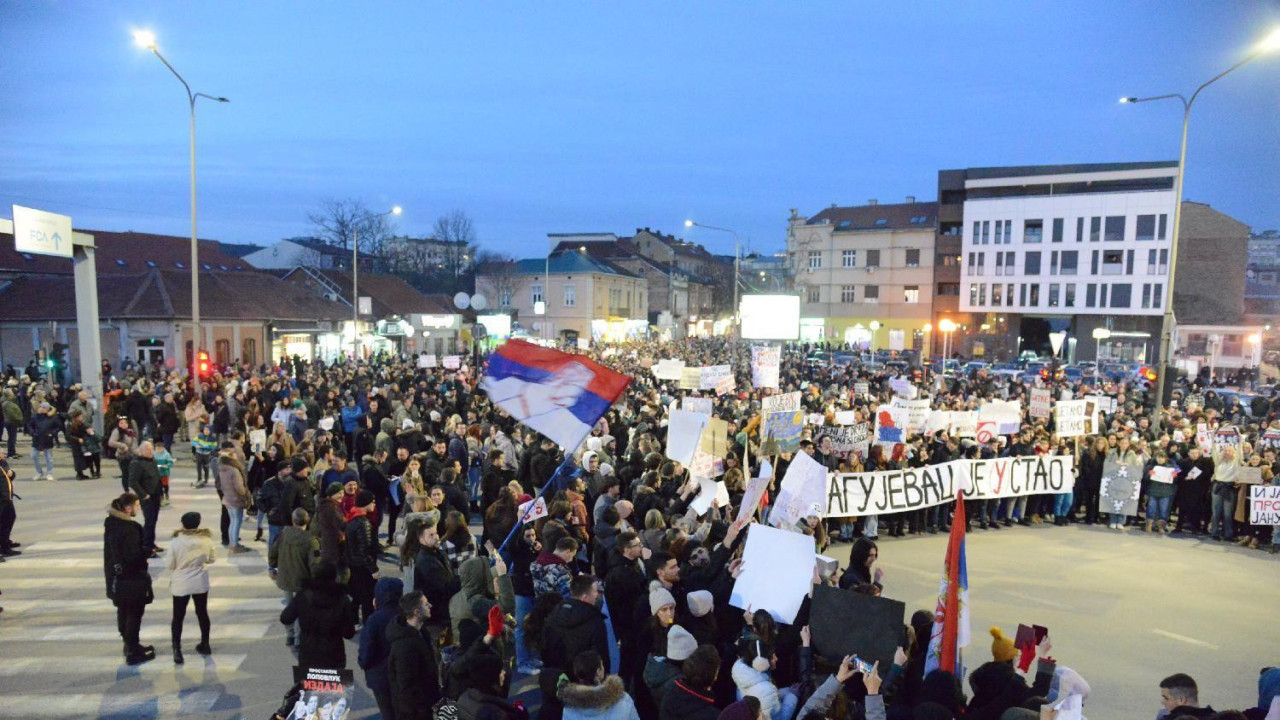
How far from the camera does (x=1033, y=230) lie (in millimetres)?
61062

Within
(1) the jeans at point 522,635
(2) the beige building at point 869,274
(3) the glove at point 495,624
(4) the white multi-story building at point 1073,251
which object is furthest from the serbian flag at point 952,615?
(2) the beige building at point 869,274

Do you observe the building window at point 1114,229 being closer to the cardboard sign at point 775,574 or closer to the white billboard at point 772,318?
the white billboard at point 772,318

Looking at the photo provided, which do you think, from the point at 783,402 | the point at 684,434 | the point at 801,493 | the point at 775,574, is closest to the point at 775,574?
the point at 775,574

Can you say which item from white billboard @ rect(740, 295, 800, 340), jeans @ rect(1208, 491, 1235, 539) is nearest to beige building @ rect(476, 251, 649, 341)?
white billboard @ rect(740, 295, 800, 340)

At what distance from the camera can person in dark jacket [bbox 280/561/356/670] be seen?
243 inches

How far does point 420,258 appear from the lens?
8662 cm

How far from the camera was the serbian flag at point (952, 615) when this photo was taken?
526cm

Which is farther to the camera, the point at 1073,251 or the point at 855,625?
the point at 1073,251

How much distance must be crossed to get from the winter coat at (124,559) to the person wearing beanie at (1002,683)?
22.6ft

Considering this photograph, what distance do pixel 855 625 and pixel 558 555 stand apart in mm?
2632

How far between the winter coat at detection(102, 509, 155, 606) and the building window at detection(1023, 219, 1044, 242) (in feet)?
212

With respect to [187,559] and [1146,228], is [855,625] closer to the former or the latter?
[187,559]

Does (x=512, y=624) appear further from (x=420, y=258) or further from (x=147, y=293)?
(x=420, y=258)

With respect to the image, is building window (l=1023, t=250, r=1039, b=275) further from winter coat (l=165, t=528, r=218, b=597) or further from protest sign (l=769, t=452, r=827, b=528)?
winter coat (l=165, t=528, r=218, b=597)
